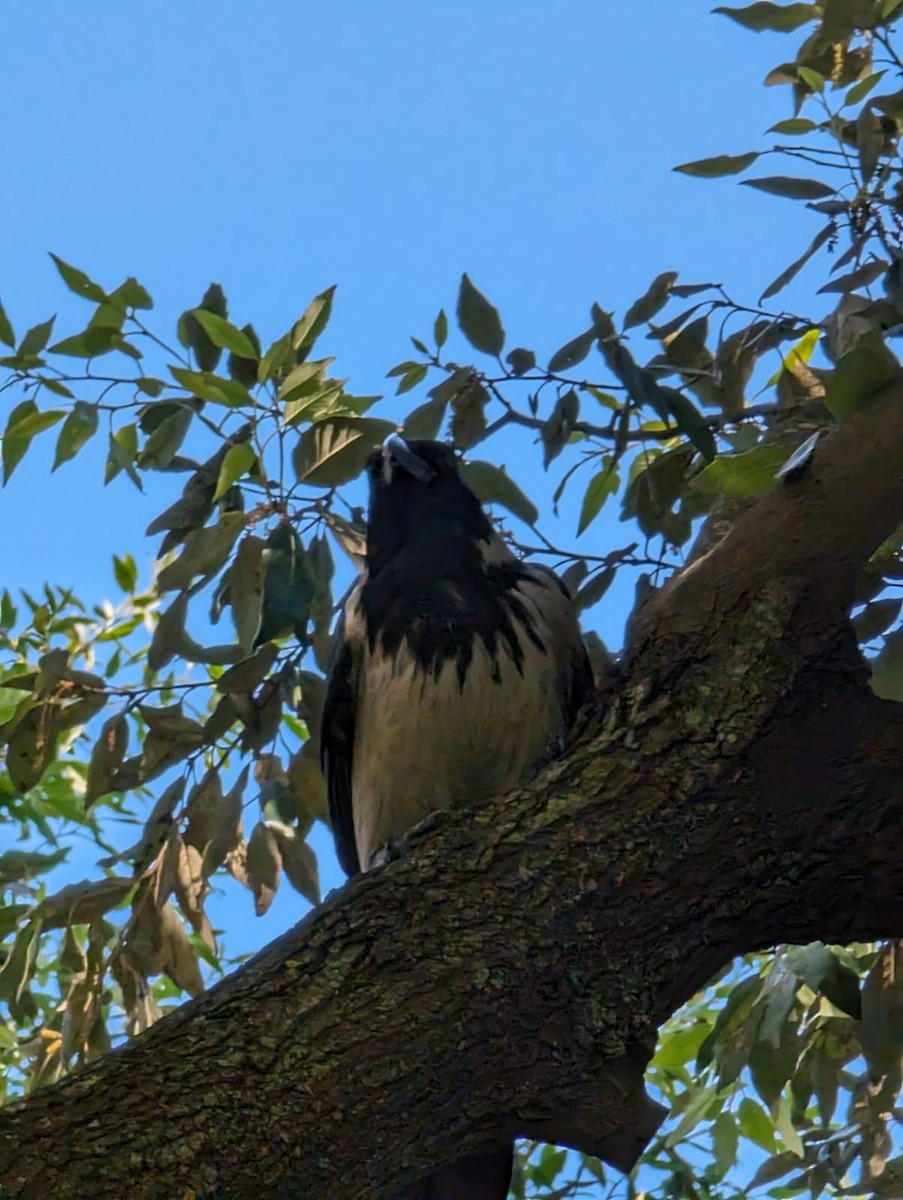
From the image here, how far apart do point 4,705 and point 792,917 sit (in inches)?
76.6

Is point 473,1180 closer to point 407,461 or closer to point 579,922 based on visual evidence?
point 579,922

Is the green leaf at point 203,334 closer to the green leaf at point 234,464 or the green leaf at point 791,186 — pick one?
the green leaf at point 234,464

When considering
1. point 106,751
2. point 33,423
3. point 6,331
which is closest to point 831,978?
point 106,751

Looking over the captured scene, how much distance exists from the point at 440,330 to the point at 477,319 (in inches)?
5.1

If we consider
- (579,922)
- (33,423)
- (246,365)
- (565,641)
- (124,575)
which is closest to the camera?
(579,922)

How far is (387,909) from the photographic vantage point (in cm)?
191

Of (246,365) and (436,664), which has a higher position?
(246,365)

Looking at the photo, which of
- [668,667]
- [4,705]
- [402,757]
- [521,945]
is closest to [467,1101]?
[521,945]

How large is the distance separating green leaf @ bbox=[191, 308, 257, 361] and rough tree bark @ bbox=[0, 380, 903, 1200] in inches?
31.0

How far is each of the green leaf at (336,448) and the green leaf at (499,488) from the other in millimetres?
313

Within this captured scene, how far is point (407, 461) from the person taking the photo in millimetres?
3041

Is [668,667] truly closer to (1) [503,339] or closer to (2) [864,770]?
(2) [864,770]

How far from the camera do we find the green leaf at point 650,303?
269 centimetres

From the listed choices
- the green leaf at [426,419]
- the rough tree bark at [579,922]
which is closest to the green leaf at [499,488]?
the green leaf at [426,419]
